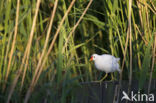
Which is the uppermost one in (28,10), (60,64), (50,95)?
(28,10)

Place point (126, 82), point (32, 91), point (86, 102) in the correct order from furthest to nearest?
point (126, 82)
point (86, 102)
point (32, 91)

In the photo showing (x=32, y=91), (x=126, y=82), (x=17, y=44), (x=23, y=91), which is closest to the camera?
(x=32, y=91)

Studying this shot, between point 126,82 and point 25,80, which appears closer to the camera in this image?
point 25,80

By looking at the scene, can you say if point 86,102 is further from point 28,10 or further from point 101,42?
point 101,42

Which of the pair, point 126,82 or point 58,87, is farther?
point 126,82

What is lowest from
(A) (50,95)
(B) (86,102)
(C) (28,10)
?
(B) (86,102)

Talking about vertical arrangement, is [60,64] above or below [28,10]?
below

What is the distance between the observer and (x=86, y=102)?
1716 millimetres

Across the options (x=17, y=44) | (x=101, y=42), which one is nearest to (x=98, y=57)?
(x=101, y=42)

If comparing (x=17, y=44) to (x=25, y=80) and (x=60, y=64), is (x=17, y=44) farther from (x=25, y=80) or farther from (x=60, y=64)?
(x=60, y=64)

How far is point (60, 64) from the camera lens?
1.37 metres

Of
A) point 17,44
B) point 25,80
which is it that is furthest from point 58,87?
point 17,44

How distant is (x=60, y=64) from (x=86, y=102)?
0.42 m

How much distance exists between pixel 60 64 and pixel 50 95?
0.44 feet
